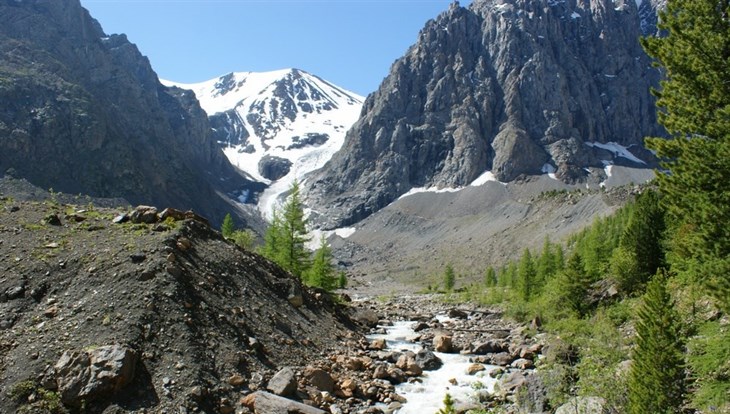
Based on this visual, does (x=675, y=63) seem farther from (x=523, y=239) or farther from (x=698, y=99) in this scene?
(x=523, y=239)

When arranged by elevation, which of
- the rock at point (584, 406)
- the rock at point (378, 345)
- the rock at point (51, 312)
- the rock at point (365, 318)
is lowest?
the rock at point (365, 318)

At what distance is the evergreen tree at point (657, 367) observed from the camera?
14742 mm

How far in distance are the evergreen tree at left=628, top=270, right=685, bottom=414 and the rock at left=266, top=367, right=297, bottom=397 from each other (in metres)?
11.6

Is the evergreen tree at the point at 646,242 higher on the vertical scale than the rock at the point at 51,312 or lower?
higher

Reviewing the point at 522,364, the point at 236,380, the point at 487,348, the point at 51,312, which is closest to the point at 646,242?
the point at 487,348

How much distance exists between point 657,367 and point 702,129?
810 cm

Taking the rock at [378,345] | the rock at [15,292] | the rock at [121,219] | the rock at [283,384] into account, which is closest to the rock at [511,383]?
the rock at [378,345]

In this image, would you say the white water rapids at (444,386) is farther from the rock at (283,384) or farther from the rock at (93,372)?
the rock at (93,372)

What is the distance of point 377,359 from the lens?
28484 millimetres

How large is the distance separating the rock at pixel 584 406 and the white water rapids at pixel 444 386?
5.67 metres

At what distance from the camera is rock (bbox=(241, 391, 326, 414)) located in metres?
16.9

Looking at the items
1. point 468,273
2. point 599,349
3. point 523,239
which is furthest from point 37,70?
point 599,349

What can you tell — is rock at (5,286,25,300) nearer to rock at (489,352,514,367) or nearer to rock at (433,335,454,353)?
rock at (489,352,514,367)

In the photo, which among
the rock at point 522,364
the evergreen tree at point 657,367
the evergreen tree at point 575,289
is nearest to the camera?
the evergreen tree at point 657,367
